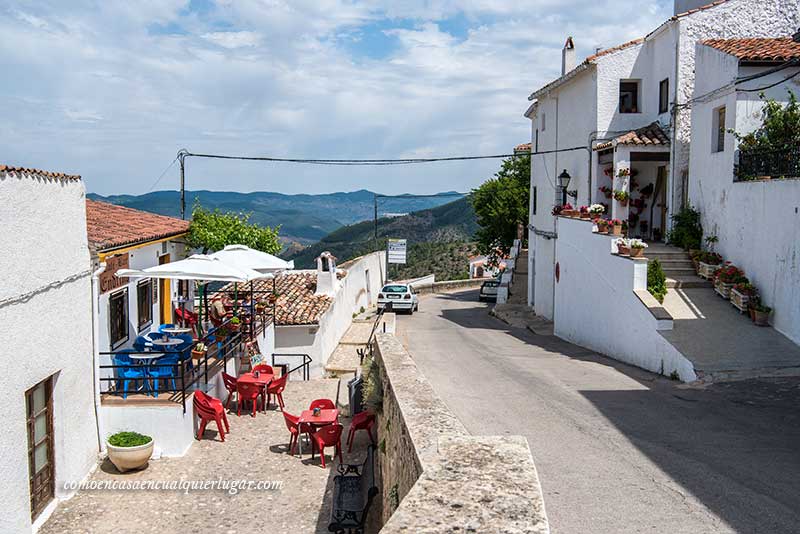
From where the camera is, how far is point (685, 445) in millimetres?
8383

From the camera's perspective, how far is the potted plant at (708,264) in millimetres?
16594

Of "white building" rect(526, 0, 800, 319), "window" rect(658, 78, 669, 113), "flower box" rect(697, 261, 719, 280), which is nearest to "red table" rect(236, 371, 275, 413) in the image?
"flower box" rect(697, 261, 719, 280)

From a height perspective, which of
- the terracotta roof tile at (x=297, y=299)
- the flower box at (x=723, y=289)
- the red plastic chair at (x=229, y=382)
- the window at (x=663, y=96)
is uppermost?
the window at (x=663, y=96)

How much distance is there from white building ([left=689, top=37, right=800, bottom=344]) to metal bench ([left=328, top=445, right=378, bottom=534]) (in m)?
8.56

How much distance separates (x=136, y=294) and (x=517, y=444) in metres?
12.0

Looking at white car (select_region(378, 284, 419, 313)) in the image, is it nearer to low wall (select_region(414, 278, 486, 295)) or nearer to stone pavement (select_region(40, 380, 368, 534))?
low wall (select_region(414, 278, 486, 295))

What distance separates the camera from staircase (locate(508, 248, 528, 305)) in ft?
119

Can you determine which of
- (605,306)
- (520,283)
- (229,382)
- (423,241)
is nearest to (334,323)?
(605,306)

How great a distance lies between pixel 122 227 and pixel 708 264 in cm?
1281

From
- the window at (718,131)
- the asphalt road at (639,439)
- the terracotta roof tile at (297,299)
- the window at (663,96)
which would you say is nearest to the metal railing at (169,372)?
the asphalt road at (639,439)

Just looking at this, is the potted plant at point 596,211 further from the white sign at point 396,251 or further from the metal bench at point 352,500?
the white sign at point 396,251

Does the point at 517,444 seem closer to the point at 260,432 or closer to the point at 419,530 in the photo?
the point at 419,530

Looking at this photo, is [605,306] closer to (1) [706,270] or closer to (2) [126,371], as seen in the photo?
(1) [706,270]

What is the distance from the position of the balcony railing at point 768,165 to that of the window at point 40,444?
43.2 ft
